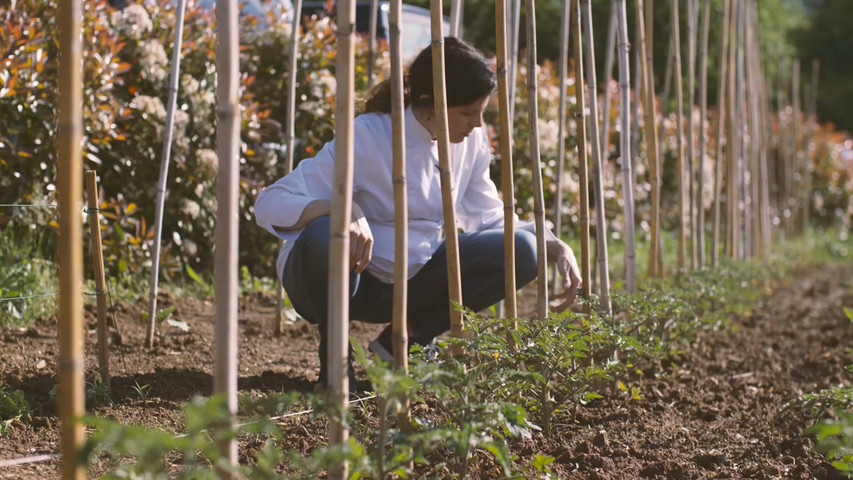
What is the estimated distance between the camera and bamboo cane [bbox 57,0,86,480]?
1172mm

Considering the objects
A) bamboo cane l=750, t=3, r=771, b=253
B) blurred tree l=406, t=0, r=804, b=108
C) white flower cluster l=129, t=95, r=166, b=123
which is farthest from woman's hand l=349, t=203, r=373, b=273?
blurred tree l=406, t=0, r=804, b=108

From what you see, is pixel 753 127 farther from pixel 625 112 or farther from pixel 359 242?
pixel 359 242

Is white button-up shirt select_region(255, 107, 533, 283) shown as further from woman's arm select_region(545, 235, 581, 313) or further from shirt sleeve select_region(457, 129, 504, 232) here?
woman's arm select_region(545, 235, 581, 313)

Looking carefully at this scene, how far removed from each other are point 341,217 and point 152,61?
2.59 meters

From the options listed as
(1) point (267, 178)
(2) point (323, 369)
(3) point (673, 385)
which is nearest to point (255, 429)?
(2) point (323, 369)

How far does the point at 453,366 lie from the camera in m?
1.79

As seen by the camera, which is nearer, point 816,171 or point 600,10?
point 816,171

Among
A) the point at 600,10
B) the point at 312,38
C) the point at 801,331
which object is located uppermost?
the point at 600,10

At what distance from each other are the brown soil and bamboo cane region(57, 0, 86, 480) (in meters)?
0.74

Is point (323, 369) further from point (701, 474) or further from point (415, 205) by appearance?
point (701, 474)

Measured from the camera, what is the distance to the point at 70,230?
118 cm

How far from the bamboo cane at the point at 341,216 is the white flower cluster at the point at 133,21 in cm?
262

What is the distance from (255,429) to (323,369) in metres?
1.35

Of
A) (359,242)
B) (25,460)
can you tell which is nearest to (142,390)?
(25,460)
